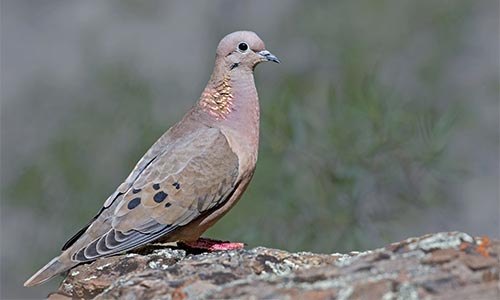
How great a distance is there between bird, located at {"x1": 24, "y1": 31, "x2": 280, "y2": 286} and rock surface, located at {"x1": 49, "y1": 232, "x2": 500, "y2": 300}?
1185 mm

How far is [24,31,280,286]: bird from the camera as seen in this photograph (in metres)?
6.21

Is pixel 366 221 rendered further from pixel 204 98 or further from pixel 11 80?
pixel 11 80

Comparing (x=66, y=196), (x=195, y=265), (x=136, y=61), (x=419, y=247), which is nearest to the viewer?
(x=419, y=247)

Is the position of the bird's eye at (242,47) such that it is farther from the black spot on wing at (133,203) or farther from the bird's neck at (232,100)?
the black spot on wing at (133,203)

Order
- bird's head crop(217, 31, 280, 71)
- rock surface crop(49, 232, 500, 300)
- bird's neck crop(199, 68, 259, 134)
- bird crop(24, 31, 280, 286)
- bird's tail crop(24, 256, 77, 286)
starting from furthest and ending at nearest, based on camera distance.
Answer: bird's head crop(217, 31, 280, 71)
bird's neck crop(199, 68, 259, 134)
bird crop(24, 31, 280, 286)
bird's tail crop(24, 256, 77, 286)
rock surface crop(49, 232, 500, 300)

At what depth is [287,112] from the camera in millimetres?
10320

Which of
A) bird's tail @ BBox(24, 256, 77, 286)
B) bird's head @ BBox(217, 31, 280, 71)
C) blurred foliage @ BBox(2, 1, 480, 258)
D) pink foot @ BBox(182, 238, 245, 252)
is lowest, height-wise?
bird's tail @ BBox(24, 256, 77, 286)

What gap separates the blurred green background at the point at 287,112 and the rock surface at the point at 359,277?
4.97 metres

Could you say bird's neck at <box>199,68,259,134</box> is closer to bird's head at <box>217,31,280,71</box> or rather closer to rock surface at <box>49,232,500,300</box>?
bird's head at <box>217,31,280,71</box>

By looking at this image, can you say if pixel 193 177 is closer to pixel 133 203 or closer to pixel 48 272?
pixel 133 203

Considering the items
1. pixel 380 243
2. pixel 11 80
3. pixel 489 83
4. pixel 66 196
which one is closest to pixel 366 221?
pixel 380 243

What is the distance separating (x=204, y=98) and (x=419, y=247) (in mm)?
2759

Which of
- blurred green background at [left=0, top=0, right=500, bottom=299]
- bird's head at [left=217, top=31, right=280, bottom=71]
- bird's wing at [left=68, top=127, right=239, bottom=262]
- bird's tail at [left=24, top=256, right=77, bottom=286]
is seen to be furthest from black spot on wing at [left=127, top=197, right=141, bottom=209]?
blurred green background at [left=0, top=0, right=500, bottom=299]

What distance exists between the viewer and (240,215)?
Result: 10242 mm
